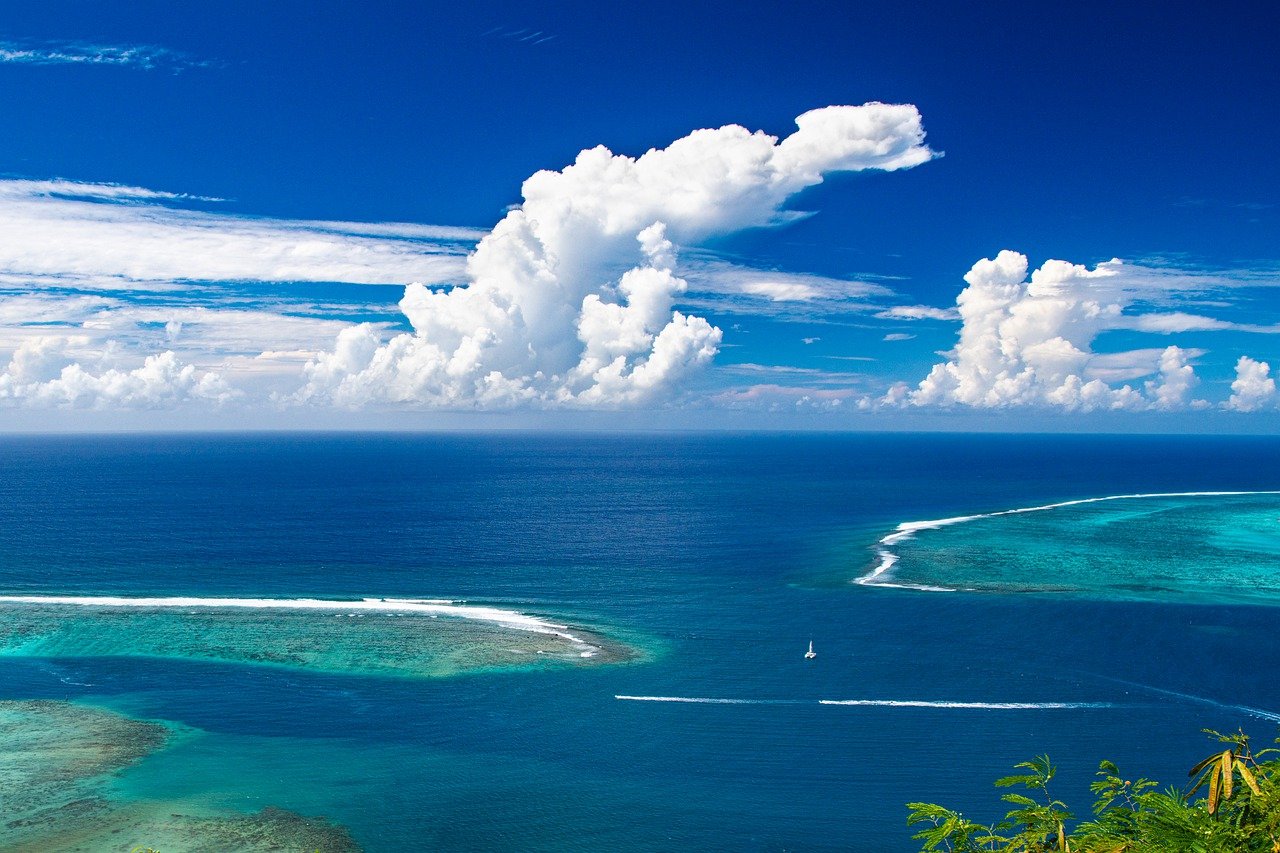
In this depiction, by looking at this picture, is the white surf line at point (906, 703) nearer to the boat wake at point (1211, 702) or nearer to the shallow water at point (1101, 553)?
the boat wake at point (1211, 702)

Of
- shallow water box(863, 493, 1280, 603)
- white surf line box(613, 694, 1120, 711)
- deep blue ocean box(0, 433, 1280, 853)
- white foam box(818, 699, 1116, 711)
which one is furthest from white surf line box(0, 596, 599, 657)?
shallow water box(863, 493, 1280, 603)

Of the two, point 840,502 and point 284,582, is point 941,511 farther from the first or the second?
point 284,582

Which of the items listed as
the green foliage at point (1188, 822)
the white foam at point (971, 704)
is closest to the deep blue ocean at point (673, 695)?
the white foam at point (971, 704)

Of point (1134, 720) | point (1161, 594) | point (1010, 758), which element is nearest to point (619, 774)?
point (1010, 758)

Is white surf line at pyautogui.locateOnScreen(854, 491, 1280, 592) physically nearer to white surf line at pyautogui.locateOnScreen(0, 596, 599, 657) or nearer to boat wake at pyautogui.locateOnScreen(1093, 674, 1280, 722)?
boat wake at pyautogui.locateOnScreen(1093, 674, 1280, 722)

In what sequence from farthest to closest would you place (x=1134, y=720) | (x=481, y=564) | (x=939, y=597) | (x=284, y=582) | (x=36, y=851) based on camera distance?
(x=481, y=564) < (x=284, y=582) < (x=939, y=597) < (x=1134, y=720) < (x=36, y=851)

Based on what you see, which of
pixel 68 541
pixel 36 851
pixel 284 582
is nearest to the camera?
pixel 36 851

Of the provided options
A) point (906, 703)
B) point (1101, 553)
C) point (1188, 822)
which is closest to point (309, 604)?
point (906, 703)

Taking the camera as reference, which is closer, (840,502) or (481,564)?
(481,564)
